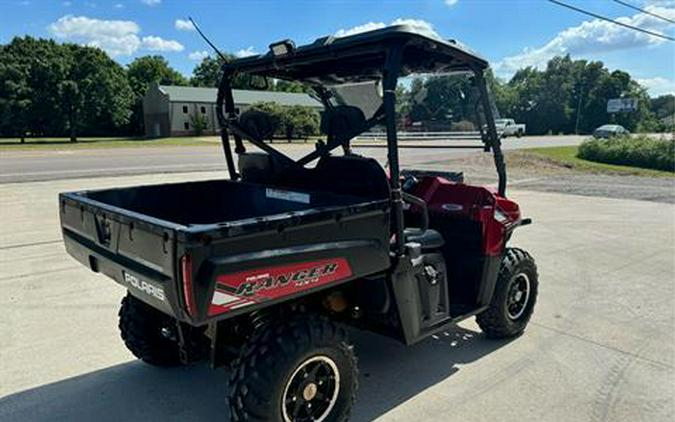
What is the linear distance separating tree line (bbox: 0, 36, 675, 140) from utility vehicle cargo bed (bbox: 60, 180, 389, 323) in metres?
13.2

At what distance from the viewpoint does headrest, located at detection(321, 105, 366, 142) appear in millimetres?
3111

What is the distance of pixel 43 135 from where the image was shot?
→ 45531 mm

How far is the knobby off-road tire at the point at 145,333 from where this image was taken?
138 inches

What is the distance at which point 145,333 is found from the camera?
3510 mm

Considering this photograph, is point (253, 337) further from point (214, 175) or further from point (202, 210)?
point (214, 175)

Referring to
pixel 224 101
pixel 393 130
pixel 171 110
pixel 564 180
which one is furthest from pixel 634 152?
pixel 171 110

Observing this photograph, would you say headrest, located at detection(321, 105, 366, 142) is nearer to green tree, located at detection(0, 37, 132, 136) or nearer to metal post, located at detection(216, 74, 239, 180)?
metal post, located at detection(216, 74, 239, 180)

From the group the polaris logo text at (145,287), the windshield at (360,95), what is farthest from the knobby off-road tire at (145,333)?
the windshield at (360,95)

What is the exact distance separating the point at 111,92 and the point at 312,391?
48711 millimetres

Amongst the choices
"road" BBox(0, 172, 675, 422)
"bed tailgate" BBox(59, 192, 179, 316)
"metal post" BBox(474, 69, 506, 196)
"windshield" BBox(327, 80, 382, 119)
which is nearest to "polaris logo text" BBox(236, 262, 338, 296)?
"bed tailgate" BBox(59, 192, 179, 316)

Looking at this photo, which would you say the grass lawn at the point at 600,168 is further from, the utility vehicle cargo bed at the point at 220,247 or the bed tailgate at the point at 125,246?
the bed tailgate at the point at 125,246

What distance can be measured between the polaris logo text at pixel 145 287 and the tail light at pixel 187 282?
0.20m

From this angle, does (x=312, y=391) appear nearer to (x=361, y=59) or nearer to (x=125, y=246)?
(x=125, y=246)

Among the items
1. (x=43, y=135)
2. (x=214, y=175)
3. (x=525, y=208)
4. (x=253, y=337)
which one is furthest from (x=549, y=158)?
(x=43, y=135)
